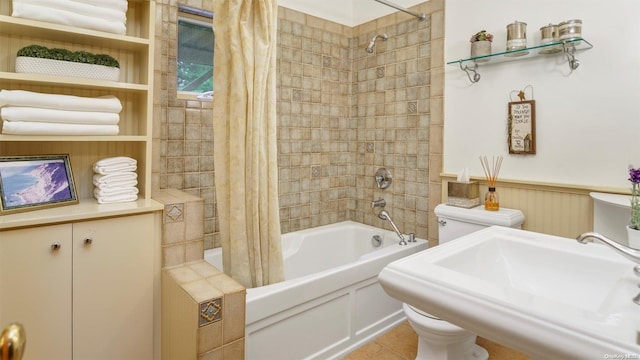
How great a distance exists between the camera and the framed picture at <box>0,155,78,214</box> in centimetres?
152

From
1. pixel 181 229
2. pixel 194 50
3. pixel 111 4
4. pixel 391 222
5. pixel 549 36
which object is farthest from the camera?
pixel 391 222

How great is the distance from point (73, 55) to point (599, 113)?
8.57 feet

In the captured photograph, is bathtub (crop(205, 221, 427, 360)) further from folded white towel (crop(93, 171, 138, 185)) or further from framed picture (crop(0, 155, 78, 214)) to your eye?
framed picture (crop(0, 155, 78, 214))

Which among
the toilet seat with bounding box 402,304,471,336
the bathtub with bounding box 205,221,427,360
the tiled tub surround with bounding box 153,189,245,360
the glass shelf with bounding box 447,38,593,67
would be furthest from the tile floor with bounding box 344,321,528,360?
the glass shelf with bounding box 447,38,593,67

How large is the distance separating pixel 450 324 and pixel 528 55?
1595 mm

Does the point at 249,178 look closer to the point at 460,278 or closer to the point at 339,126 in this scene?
the point at 460,278

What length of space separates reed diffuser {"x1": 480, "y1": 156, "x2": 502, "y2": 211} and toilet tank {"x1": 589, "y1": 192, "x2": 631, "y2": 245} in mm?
472

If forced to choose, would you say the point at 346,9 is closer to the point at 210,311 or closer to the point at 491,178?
the point at 491,178

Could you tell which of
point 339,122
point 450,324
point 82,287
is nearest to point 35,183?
point 82,287

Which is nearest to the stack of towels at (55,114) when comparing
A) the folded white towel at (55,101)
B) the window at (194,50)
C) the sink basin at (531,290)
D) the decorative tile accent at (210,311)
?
the folded white towel at (55,101)

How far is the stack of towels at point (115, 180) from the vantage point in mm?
1756

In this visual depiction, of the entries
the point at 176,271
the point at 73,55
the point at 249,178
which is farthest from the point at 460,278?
the point at 73,55

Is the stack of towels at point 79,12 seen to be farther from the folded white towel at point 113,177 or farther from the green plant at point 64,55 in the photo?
the folded white towel at point 113,177

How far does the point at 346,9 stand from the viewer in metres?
3.16
